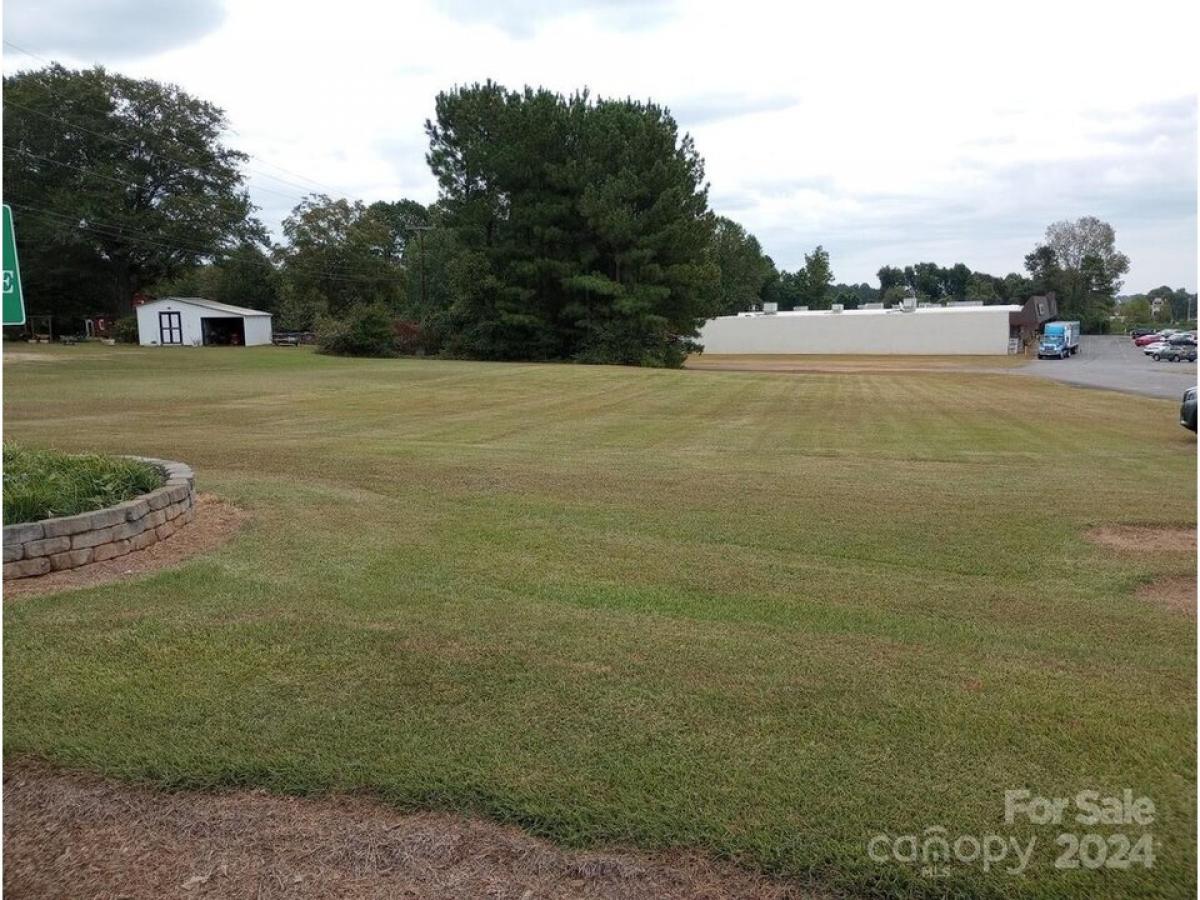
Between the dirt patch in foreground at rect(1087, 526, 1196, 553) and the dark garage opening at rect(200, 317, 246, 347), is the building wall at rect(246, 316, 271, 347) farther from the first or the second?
the dirt patch in foreground at rect(1087, 526, 1196, 553)

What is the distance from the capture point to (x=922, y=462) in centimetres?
1280

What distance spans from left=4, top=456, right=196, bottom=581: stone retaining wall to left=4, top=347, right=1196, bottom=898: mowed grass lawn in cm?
57

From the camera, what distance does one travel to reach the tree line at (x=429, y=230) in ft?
161

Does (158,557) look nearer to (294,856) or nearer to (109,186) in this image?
(294,856)

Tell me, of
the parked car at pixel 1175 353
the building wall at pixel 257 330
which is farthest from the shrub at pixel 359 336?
the parked car at pixel 1175 353

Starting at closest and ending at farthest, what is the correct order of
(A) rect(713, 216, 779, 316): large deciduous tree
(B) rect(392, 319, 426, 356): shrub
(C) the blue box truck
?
1. (B) rect(392, 319, 426, 356): shrub
2. (C) the blue box truck
3. (A) rect(713, 216, 779, 316): large deciduous tree

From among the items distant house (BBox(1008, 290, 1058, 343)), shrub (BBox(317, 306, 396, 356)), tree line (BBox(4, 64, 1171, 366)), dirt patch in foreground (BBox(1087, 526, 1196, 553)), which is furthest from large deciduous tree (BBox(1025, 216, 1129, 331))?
dirt patch in foreground (BBox(1087, 526, 1196, 553))

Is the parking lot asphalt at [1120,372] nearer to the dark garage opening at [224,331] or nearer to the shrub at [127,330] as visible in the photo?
the dark garage opening at [224,331]

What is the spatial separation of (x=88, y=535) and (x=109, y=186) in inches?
2508

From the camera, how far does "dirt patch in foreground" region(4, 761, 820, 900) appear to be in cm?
294

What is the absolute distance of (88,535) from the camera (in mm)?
6223

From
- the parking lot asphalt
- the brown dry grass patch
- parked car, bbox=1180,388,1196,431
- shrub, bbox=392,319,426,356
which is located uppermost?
shrub, bbox=392,319,426,356

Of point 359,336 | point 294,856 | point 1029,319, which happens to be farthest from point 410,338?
point 1029,319

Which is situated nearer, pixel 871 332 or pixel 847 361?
pixel 847 361
